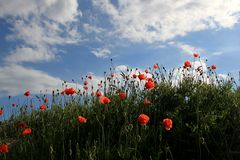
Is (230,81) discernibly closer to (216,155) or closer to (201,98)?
(201,98)

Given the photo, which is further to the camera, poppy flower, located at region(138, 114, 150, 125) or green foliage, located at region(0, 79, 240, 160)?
green foliage, located at region(0, 79, 240, 160)

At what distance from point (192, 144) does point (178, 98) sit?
3.64ft

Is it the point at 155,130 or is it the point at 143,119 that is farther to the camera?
the point at 155,130

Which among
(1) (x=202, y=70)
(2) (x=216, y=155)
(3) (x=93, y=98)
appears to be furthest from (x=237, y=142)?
(3) (x=93, y=98)

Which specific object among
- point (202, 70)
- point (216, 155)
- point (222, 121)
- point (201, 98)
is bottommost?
point (216, 155)

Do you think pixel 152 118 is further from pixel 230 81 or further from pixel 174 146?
pixel 230 81

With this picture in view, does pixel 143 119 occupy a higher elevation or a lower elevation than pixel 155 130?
higher

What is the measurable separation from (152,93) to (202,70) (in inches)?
63.2

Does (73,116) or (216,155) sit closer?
(216,155)

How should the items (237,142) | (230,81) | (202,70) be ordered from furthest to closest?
(202,70), (230,81), (237,142)

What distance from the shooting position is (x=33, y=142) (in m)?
5.93

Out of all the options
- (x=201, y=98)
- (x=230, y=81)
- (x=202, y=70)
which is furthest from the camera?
(x=202, y=70)

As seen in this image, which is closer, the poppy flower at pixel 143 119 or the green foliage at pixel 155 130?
the poppy flower at pixel 143 119

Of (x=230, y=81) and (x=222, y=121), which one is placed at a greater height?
(x=230, y=81)
